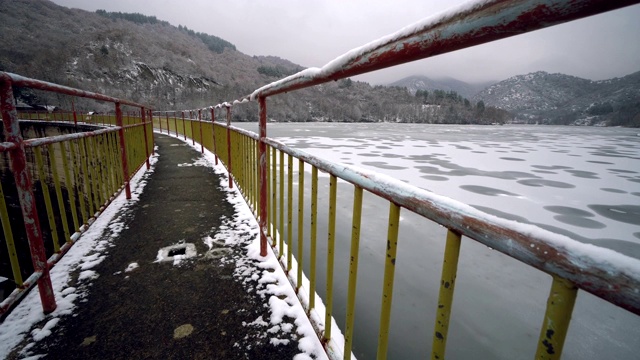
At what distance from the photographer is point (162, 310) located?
193 centimetres

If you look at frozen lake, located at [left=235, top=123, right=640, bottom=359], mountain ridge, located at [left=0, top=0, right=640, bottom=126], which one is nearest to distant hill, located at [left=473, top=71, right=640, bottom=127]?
mountain ridge, located at [left=0, top=0, right=640, bottom=126]

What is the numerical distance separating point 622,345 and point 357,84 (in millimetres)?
155841

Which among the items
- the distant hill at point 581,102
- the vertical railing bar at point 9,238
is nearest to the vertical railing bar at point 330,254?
the vertical railing bar at point 9,238

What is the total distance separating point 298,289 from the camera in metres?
1.93

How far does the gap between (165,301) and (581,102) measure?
714 feet

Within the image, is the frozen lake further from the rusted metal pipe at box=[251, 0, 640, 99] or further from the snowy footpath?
the rusted metal pipe at box=[251, 0, 640, 99]

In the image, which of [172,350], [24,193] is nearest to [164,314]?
[172,350]

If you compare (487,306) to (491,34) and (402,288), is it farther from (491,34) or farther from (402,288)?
(491,34)

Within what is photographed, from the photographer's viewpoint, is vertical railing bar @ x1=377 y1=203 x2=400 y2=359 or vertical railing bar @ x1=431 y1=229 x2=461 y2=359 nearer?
vertical railing bar @ x1=431 y1=229 x2=461 y2=359

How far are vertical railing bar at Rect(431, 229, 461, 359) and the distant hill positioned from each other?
134m

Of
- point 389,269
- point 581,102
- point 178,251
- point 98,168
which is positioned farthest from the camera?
point 581,102

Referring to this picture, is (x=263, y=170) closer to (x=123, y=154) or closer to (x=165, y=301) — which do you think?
(x=165, y=301)

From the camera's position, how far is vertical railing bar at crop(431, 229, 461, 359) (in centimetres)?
79

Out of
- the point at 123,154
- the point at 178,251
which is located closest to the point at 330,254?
the point at 178,251
